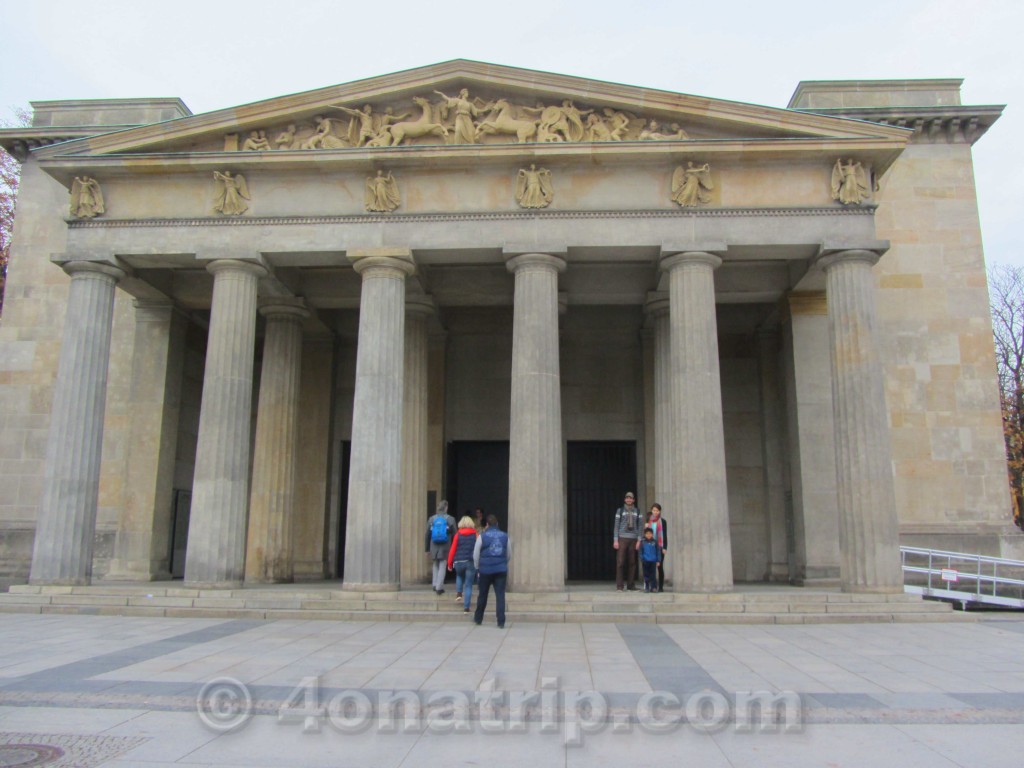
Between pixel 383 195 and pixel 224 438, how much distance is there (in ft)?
23.3

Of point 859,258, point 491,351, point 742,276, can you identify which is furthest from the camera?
point 491,351

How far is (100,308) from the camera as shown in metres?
20.9

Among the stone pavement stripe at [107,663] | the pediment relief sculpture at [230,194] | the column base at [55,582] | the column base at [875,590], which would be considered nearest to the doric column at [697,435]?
the column base at [875,590]

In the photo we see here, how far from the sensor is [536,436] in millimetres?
19125

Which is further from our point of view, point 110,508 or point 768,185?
point 110,508

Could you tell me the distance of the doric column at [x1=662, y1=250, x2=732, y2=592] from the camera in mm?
18547

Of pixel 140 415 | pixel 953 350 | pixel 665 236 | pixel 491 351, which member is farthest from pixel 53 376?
pixel 953 350

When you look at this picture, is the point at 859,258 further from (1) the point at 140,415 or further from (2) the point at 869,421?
(1) the point at 140,415

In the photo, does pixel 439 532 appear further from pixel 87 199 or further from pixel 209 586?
pixel 87 199

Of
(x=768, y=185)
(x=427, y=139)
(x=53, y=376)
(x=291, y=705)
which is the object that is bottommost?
(x=291, y=705)

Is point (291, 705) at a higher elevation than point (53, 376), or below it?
below

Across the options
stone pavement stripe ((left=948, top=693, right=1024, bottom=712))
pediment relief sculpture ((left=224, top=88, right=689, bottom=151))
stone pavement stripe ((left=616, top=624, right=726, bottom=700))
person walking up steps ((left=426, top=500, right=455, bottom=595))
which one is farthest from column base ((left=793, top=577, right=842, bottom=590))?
stone pavement stripe ((left=948, top=693, right=1024, bottom=712))

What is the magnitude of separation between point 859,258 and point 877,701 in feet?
43.2

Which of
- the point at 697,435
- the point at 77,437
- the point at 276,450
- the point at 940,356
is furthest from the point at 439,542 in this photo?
the point at 940,356
